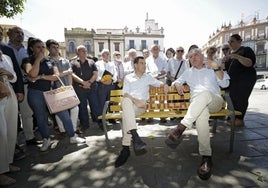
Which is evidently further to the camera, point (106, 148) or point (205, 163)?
point (106, 148)

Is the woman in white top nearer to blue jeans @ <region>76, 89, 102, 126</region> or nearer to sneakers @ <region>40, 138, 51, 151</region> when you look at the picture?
sneakers @ <region>40, 138, 51, 151</region>

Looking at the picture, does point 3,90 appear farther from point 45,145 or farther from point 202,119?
point 202,119

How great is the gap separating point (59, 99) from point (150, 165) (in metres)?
2.07

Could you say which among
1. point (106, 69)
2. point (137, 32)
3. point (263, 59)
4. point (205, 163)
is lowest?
point (205, 163)

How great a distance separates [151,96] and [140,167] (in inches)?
58.7

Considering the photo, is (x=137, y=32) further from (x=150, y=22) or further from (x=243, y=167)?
(x=243, y=167)

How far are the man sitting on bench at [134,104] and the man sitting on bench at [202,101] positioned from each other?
1.60ft

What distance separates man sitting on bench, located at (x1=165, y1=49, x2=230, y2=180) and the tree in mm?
8124

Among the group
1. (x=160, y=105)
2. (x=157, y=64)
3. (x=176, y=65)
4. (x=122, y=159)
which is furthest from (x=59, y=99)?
(x=176, y=65)

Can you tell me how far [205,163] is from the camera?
2896 millimetres

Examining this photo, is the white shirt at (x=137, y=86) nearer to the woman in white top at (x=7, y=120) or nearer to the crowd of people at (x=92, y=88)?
the crowd of people at (x=92, y=88)

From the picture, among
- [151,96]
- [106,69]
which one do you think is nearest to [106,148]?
[151,96]

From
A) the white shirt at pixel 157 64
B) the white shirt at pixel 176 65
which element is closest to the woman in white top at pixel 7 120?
the white shirt at pixel 157 64

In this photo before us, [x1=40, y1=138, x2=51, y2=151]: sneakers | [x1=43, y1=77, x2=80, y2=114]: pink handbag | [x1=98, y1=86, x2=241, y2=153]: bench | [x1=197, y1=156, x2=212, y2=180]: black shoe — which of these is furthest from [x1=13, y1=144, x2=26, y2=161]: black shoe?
[x1=197, y1=156, x2=212, y2=180]: black shoe
